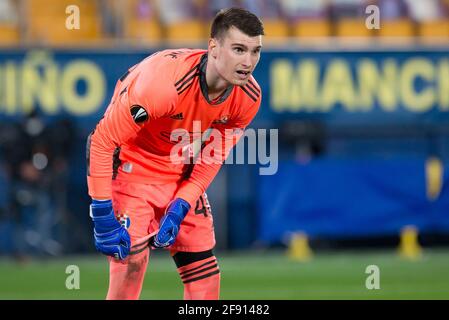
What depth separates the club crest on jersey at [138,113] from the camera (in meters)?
6.46

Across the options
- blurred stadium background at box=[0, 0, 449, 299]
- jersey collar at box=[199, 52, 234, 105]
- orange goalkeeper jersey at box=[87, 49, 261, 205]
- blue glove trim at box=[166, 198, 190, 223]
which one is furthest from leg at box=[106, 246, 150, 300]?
blurred stadium background at box=[0, 0, 449, 299]

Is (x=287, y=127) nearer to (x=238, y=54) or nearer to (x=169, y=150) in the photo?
(x=169, y=150)

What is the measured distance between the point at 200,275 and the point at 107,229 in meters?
0.78

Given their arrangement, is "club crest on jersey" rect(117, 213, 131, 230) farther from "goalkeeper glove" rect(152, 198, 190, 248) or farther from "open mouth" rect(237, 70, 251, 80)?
"open mouth" rect(237, 70, 251, 80)

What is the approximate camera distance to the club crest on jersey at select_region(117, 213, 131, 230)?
6825 mm

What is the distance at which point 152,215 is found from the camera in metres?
7.02

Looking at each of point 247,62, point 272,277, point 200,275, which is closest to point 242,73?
point 247,62

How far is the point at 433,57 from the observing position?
15305 millimetres

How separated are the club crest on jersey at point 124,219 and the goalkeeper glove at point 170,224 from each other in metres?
0.19

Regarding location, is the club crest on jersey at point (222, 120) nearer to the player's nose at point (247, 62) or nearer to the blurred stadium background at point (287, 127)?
the player's nose at point (247, 62)

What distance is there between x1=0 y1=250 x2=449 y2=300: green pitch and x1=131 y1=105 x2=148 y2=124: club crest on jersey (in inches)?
160
